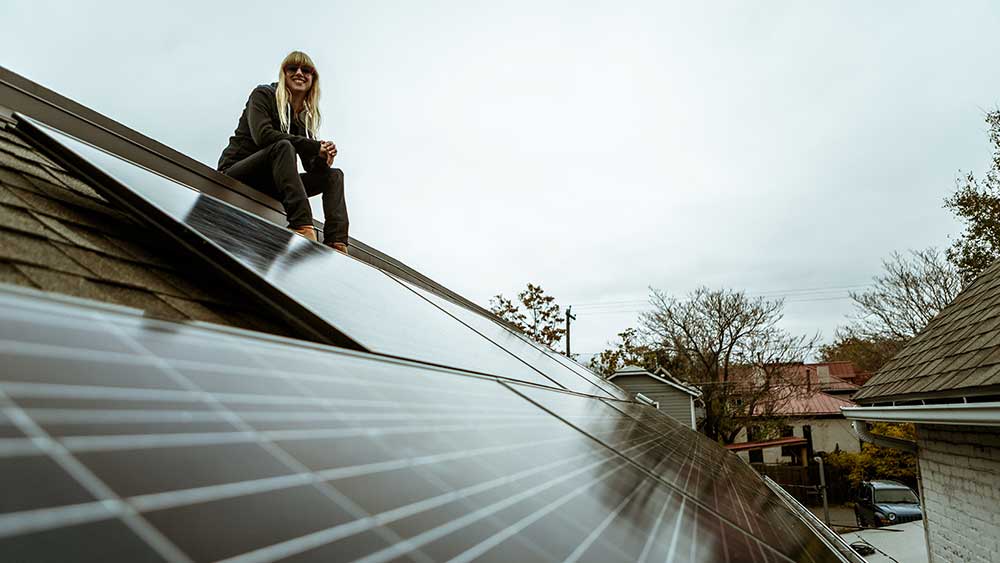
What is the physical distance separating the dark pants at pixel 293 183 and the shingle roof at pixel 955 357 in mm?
6308

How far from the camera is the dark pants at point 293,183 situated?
12.0 feet

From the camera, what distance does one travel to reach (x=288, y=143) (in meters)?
3.68

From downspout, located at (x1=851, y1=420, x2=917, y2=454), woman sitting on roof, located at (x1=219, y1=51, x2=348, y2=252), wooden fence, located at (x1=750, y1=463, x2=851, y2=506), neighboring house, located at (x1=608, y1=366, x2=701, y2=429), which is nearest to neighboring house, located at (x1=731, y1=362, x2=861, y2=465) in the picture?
wooden fence, located at (x1=750, y1=463, x2=851, y2=506)

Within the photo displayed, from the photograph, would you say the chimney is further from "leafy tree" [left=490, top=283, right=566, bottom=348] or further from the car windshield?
the car windshield

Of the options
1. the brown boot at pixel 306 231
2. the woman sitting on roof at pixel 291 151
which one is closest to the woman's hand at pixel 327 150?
the woman sitting on roof at pixel 291 151

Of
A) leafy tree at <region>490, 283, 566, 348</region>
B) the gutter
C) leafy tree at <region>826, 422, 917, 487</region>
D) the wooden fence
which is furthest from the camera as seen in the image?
leafy tree at <region>490, 283, 566, 348</region>

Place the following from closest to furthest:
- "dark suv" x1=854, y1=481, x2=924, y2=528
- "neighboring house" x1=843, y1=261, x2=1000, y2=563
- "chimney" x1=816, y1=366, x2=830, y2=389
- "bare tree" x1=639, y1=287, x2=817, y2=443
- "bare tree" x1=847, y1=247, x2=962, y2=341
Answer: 1. "neighboring house" x1=843, y1=261, x2=1000, y2=563
2. "dark suv" x1=854, y1=481, x2=924, y2=528
3. "bare tree" x1=847, y1=247, x2=962, y2=341
4. "bare tree" x1=639, y1=287, x2=817, y2=443
5. "chimney" x1=816, y1=366, x2=830, y2=389

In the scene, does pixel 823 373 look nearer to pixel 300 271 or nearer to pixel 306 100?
pixel 306 100

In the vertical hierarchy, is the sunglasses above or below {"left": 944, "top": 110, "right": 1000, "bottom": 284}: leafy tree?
below

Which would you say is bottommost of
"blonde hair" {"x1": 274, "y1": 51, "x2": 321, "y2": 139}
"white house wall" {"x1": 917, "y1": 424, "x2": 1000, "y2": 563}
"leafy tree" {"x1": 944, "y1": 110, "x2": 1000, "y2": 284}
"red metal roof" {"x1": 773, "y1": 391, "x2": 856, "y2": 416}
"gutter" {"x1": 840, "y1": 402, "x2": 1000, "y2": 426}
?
"white house wall" {"x1": 917, "y1": 424, "x2": 1000, "y2": 563}

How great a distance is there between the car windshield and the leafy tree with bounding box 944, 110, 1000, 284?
1028cm

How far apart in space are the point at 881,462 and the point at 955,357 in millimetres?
25159

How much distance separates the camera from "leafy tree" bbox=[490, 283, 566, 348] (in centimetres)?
3416

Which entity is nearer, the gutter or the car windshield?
the gutter
